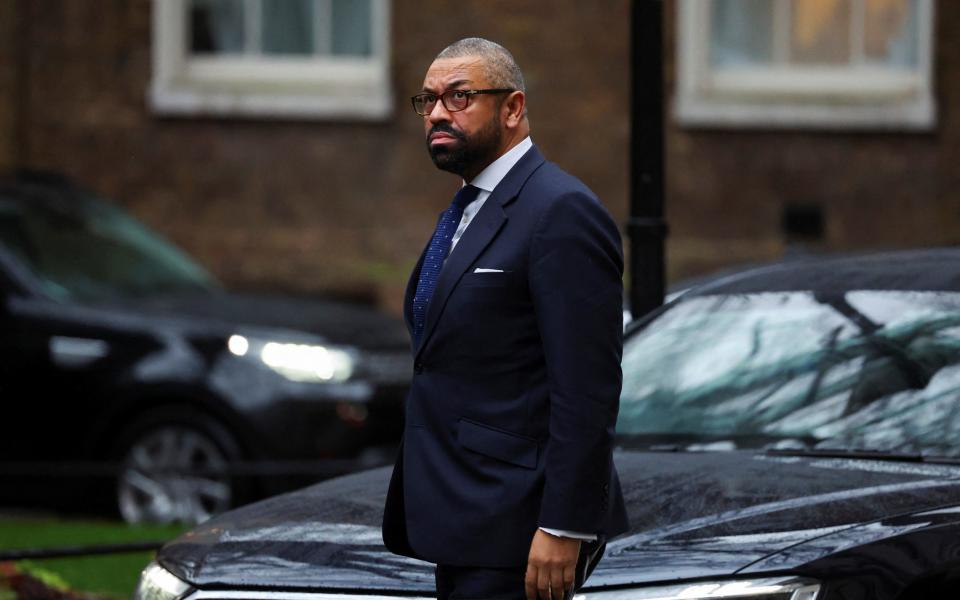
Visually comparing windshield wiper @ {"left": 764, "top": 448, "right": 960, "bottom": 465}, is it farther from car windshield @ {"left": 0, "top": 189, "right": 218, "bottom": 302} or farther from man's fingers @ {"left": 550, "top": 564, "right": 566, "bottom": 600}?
car windshield @ {"left": 0, "top": 189, "right": 218, "bottom": 302}

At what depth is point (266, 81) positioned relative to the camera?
1568 centimetres

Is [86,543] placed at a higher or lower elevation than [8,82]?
lower

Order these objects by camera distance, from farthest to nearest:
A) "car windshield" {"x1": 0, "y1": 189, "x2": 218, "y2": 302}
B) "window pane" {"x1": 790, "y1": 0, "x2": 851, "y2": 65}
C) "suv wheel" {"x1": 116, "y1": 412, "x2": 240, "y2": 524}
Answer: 1. "window pane" {"x1": 790, "y1": 0, "x2": 851, "y2": 65}
2. "car windshield" {"x1": 0, "y1": 189, "x2": 218, "y2": 302}
3. "suv wheel" {"x1": 116, "y1": 412, "x2": 240, "y2": 524}

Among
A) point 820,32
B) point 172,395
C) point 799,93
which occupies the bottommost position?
point 172,395

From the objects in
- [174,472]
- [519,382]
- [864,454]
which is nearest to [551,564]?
[519,382]

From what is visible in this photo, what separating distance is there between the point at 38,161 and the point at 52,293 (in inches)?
231

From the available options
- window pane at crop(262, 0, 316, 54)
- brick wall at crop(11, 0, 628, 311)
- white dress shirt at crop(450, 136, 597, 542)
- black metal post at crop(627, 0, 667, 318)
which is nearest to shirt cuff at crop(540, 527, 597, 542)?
white dress shirt at crop(450, 136, 597, 542)

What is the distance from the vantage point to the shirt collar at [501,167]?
12.6 ft

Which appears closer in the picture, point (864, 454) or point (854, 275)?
point (864, 454)

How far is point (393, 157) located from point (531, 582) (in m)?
12.2

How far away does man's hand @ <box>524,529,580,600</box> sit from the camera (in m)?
3.52

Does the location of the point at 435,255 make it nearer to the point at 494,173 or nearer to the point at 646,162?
the point at 494,173

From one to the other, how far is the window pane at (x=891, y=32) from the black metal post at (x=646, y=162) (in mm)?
9542

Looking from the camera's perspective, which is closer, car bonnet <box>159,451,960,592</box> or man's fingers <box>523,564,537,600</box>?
man's fingers <box>523,564,537,600</box>
